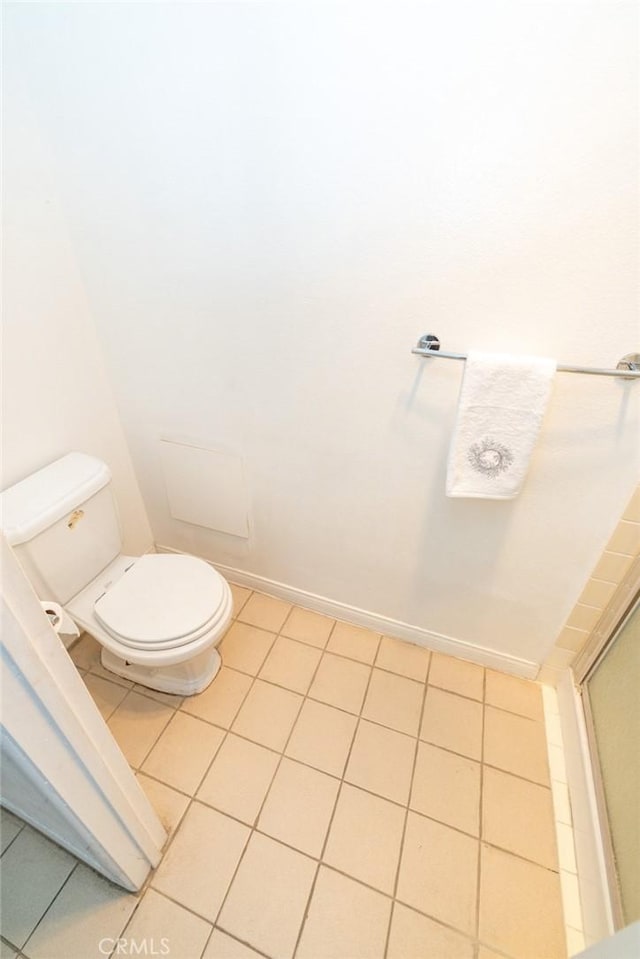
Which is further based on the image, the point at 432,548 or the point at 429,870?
the point at 432,548

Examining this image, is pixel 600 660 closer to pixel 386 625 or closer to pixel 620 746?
pixel 620 746

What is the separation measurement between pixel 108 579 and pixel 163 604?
26 cm

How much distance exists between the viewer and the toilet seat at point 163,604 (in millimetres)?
1146

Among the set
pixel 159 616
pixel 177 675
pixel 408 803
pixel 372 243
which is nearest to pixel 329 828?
pixel 408 803

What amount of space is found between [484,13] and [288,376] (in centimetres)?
81

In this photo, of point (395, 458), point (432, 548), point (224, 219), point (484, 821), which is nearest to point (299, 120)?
point (224, 219)

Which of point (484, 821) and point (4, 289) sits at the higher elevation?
point (4, 289)

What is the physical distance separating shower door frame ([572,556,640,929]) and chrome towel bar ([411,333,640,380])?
52 cm

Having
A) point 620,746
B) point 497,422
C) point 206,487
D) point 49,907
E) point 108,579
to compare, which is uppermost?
point 497,422

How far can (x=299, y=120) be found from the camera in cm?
89

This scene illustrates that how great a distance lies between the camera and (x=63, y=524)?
1175 mm

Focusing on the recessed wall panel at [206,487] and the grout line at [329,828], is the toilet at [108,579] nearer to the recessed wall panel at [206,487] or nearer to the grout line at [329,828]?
the recessed wall panel at [206,487]

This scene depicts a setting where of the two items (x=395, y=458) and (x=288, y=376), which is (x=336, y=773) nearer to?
(x=395, y=458)

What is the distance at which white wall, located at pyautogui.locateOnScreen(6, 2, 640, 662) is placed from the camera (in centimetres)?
77
